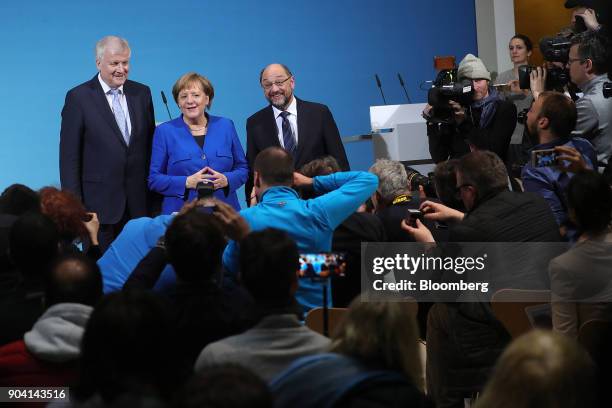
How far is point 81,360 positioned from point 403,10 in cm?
580

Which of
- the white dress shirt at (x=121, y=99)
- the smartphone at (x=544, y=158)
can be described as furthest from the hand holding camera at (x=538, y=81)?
the white dress shirt at (x=121, y=99)

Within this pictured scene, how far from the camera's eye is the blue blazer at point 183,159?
4852 mm

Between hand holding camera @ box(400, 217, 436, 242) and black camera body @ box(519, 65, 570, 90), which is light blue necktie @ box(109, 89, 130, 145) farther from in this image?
black camera body @ box(519, 65, 570, 90)

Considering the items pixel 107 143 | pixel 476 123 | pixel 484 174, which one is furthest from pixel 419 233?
pixel 476 123

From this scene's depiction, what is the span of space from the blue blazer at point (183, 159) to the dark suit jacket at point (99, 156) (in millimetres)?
125

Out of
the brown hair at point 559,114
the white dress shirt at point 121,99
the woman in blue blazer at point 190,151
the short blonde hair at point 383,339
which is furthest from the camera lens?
the white dress shirt at point 121,99

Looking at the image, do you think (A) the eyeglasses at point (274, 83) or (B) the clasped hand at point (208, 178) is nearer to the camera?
(B) the clasped hand at point (208, 178)

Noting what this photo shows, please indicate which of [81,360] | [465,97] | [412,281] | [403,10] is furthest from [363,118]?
[81,360]

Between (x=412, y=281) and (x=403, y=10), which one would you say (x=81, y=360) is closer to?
(x=412, y=281)

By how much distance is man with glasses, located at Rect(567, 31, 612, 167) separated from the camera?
4379 millimetres

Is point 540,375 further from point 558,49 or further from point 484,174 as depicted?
point 558,49

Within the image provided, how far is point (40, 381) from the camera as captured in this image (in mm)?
2471

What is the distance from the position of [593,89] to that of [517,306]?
1584 mm

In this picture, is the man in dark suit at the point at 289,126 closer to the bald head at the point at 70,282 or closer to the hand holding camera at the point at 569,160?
the hand holding camera at the point at 569,160
